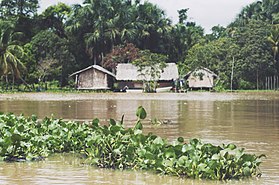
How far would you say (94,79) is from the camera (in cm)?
5484

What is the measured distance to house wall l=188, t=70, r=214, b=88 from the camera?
5541cm

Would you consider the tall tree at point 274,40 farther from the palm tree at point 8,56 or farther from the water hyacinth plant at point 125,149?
the water hyacinth plant at point 125,149

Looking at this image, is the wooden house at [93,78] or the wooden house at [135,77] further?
the wooden house at [93,78]

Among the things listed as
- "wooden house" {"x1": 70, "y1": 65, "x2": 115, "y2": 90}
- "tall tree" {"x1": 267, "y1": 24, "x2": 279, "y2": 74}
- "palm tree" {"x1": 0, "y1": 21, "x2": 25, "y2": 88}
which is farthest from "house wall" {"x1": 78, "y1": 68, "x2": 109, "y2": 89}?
"tall tree" {"x1": 267, "y1": 24, "x2": 279, "y2": 74}

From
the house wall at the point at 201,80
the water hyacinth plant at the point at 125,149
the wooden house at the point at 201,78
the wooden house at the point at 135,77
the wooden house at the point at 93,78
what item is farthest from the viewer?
the house wall at the point at 201,80

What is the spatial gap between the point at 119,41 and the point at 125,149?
51249 mm

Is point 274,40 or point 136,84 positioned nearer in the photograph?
point 274,40

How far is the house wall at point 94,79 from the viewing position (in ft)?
180

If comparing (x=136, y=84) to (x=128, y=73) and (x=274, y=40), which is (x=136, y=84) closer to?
(x=128, y=73)

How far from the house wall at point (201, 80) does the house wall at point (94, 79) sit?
368 inches

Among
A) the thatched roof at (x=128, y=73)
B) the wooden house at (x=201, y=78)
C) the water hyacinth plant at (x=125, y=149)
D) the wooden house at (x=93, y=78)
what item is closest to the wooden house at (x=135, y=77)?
the thatched roof at (x=128, y=73)

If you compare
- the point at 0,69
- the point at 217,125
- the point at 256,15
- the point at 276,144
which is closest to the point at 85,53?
the point at 0,69

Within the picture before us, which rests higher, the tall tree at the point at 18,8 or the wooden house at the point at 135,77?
the tall tree at the point at 18,8

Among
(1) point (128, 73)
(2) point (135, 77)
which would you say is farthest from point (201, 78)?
(1) point (128, 73)
